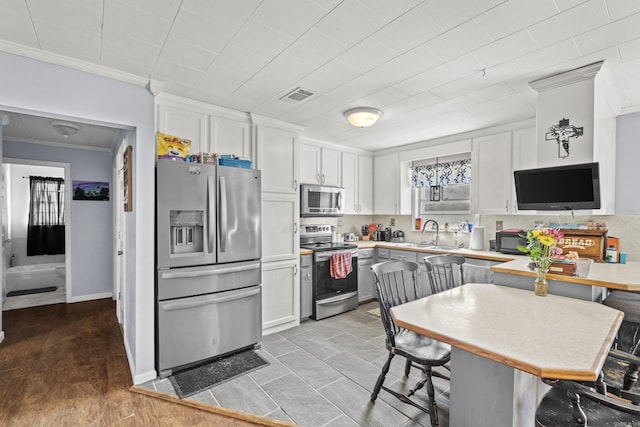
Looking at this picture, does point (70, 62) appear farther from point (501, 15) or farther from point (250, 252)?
point (501, 15)

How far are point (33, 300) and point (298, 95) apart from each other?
514 cm

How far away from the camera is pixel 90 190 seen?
4.88 meters

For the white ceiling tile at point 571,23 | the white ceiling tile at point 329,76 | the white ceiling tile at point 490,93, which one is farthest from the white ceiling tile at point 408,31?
the white ceiling tile at point 490,93

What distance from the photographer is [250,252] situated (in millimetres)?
3027

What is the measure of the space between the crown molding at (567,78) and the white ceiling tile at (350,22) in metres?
1.56

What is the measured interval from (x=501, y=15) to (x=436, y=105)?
138 cm

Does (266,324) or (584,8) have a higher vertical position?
(584,8)

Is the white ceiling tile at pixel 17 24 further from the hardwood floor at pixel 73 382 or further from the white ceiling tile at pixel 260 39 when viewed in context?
the hardwood floor at pixel 73 382

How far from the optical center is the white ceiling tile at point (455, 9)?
63.0 inches

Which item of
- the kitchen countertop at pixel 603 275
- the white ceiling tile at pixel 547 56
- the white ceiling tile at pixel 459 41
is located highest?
the white ceiling tile at pixel 459 41

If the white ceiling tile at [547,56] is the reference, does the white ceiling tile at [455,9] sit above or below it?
above

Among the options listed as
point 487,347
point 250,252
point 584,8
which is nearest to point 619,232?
point 584,8

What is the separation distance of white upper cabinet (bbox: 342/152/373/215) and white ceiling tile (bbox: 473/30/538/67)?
2.81m

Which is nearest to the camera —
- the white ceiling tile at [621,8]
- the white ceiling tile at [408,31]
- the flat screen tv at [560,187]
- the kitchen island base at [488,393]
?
the kitchen island base at [488,393]
